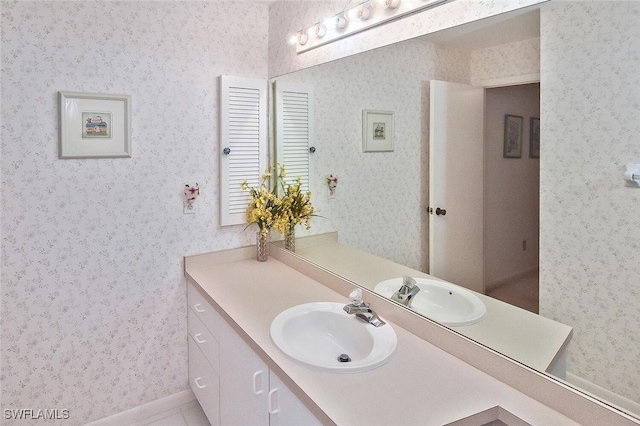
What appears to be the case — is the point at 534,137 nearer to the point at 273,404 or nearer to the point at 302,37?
the point at 273,404

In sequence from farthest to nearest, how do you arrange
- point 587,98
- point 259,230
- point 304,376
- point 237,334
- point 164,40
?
1. point 259,230
2. point 164,40
3. point 237,334
4. point 304,376
5. point 587,98

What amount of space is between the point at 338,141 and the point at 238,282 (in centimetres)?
89

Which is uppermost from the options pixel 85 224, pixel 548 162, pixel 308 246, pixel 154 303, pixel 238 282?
pixel 548 162

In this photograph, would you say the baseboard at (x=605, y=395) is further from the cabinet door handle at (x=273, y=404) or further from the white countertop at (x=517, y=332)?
the cabinet door handle at (x=273, y=404)

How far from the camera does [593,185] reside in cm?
105

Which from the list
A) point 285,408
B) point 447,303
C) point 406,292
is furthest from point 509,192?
point 285,408

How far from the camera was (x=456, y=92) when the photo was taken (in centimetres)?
144

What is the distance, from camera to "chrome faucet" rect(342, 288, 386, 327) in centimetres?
161

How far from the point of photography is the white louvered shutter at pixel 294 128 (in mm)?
2344

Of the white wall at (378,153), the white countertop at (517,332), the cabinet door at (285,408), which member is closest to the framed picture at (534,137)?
the white wall at (378,153)

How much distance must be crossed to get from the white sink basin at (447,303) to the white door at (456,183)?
1.4 inches

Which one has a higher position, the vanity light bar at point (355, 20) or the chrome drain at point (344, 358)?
the vanity light bar at point (355, 20)

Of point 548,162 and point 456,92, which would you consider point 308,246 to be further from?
point 548,162

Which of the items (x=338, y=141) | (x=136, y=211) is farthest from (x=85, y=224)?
(x=338, y=141)
